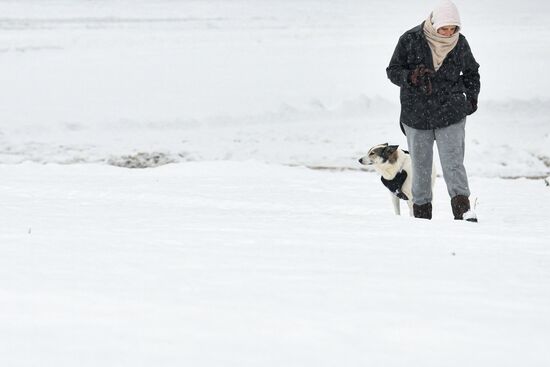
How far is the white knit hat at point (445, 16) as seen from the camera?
5156 millimetres

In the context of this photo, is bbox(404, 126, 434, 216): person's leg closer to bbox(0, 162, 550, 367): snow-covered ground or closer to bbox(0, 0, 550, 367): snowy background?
bbox(0, 0, 550, 367): snowy background

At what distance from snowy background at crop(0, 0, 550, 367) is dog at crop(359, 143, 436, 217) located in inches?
15.4

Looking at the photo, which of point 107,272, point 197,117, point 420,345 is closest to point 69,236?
point 107,272

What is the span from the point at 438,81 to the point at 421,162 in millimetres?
653

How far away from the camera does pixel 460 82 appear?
555 cm

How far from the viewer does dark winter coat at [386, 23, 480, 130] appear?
5.45 meters

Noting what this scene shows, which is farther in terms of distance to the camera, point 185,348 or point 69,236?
point 69,236

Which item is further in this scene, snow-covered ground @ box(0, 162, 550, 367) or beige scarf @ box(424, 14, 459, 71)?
beige scarf @ box(424, 14, 459, 71)

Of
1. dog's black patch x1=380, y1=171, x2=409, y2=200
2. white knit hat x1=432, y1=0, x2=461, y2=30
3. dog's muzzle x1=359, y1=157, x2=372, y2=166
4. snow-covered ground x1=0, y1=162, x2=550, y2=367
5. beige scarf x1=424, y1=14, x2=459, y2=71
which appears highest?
white knit hat x1=432, y1=0, x2=461, y2=30

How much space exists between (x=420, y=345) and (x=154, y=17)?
25130mm

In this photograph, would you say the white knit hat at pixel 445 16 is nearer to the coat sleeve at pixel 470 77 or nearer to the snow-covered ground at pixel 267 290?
the coat sleeve at pixel 470 77

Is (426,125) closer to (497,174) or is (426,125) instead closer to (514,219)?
(514,219)

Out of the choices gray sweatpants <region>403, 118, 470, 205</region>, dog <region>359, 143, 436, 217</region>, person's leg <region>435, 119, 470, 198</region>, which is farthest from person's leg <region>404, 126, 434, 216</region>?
dog <region>359, 143, 436, 217</region>

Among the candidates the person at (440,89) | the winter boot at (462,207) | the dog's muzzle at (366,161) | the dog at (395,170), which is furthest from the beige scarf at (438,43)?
the dog's muzzle at (366,161)
